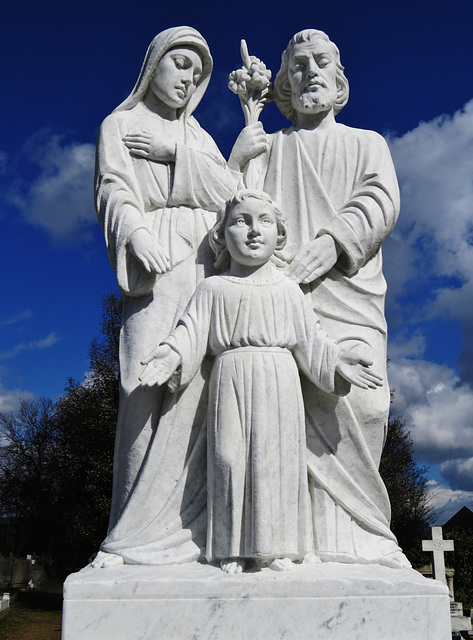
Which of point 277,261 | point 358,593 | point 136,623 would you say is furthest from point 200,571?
point 277,261

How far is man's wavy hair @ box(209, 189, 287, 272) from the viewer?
206 inches

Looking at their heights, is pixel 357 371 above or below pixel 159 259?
below

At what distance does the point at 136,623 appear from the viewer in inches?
169

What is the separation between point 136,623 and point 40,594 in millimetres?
21899

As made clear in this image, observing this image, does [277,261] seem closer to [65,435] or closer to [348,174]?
[348,174]

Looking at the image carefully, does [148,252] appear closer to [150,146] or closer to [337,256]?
[150,146]

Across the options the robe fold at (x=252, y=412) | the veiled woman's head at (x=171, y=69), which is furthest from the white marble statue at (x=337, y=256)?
the veiled woman's head at (x=171, y=69)

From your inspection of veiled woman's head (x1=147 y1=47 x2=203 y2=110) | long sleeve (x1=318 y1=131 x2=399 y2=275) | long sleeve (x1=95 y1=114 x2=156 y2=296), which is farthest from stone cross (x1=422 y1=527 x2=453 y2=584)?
veiled woman's head (x1=147 y1=47 x2=203 y2=110)

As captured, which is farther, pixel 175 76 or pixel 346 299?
pixel 175 76

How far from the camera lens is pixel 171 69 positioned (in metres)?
5.91

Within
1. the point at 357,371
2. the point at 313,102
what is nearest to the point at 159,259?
the point at 357,371

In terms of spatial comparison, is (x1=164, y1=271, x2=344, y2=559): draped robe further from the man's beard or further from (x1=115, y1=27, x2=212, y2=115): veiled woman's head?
(x1=115, y1=27, x2=212, y2=115): veiled woman's head

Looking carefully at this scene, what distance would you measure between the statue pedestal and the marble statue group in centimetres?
23

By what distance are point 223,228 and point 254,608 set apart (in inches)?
106
